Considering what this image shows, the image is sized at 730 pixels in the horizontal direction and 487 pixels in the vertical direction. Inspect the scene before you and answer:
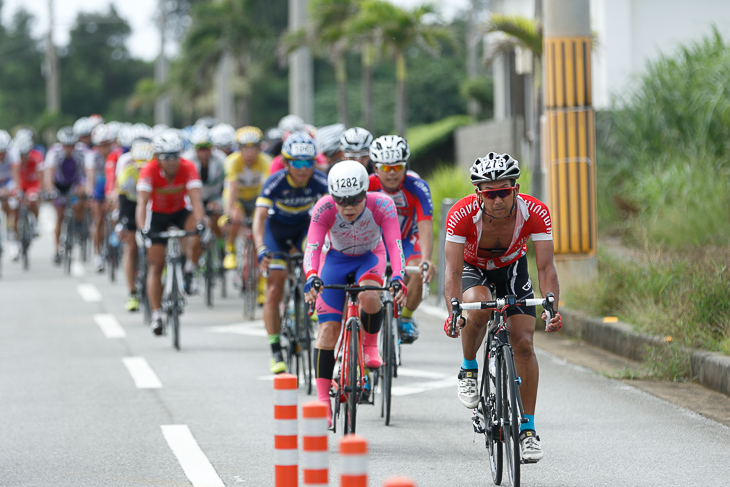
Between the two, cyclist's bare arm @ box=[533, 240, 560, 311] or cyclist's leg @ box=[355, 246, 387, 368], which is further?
cyclist's leg @ box=[355, 246, 387, 368]

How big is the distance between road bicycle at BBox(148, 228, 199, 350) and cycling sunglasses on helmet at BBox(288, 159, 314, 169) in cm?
268

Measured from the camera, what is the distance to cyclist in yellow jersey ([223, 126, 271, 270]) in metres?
14.1

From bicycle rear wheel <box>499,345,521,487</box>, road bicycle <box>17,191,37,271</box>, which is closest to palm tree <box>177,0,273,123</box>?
road bicycle <box>17,191,37,271</box>

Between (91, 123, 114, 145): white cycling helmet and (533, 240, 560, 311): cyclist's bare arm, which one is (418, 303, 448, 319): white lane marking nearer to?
(91, 123, 114, 145): white cycling helmet

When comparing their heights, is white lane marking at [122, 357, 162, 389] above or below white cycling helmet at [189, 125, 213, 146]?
below

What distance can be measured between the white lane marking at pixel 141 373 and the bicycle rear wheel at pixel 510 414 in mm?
4314

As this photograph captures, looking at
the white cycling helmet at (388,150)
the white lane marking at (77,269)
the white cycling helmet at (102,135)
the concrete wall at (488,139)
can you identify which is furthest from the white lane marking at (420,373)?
the concrete wall at (488,139)

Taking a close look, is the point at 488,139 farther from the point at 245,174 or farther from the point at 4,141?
the point at 245,174

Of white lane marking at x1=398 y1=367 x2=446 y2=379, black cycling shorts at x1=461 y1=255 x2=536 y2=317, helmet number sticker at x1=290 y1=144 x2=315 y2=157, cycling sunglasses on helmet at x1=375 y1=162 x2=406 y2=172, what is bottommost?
white lane marking at x1=398 y1=367 x2=446 y2=379

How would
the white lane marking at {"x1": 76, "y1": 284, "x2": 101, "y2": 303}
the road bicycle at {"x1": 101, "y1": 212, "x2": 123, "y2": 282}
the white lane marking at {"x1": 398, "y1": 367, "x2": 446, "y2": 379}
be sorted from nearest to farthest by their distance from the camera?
the white lane marking at {"x1": 398, "y1": 367, "x2": 446, "y2": 379} → the white lane marking at {"x1": 76, "y1": 284, "x2": 101, "y2": 303} → the road bicycle at {"x1": 101, "y1": 212, "x2": 123, "y2": 282}

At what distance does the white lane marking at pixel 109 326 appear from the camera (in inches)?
513

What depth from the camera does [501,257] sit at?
6.72m

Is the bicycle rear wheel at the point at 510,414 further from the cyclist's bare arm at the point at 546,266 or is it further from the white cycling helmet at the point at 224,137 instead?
the white cycling helmet at the point at 224,137

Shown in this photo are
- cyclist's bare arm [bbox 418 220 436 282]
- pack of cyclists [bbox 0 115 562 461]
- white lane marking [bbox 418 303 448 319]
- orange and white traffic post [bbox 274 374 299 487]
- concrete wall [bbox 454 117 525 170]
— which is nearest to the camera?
orange and white traffic post [bbox 274 374 299 487]
